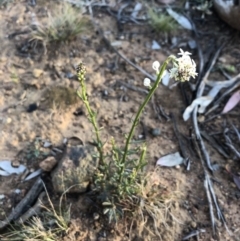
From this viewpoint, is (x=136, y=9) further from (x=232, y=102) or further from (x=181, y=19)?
(x=232, y=102)

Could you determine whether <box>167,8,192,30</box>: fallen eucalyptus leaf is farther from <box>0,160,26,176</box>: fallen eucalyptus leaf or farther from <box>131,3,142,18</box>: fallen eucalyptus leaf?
<box>0,160,26,176</box>: fallen eucalyptus leaf

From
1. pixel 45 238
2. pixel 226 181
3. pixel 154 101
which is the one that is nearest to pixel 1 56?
pixel 154 101

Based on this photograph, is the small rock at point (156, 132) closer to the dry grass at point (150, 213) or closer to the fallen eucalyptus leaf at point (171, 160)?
the fallen eucalyptus leaf at point (171, 160)

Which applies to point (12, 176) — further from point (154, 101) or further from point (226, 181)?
point (226, 181)

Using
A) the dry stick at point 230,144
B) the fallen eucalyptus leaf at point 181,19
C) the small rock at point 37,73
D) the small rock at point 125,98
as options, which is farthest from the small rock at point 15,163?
the fallen eucalyptus leaf at point 181,19

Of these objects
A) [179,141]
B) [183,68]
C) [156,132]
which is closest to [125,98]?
[156,132]

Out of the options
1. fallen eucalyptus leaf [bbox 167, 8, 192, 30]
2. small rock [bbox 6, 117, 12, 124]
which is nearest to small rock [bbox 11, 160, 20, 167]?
small rock [bbox 6, 117, 12, 124]

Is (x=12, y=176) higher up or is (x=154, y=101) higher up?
(x=154, y=101)
